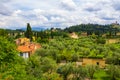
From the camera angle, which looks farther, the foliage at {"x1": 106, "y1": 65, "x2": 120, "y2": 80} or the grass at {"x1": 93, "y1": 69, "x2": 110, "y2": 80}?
the grass at {"x1": 93, "y1": 69, "x2": 110, "y2": 80}

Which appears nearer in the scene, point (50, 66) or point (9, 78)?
point (9, 78)

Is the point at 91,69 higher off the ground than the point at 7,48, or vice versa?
the point at 7,48

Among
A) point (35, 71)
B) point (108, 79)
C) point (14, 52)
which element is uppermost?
point (14, 52)

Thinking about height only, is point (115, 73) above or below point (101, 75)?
above

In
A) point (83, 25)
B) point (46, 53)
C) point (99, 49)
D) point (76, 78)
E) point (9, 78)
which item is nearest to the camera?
point (9, 78)

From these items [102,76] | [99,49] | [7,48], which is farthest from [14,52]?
[99,49]

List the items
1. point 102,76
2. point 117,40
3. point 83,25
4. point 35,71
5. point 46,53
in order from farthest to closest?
point 83,25
point 117,40
point 46,53
point 102,76
point 35,71

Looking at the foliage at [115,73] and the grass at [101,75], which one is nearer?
the foliage at [115,73]

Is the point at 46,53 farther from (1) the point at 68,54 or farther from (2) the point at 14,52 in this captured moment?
(2) the point at 14,52

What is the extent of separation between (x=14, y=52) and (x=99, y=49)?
42.3 m

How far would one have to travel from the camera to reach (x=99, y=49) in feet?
192

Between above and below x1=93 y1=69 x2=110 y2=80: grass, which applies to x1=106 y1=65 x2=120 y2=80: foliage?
above

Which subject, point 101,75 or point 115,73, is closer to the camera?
point 115,73

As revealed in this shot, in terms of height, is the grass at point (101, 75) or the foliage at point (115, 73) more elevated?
the foliage at point (115, 73)
